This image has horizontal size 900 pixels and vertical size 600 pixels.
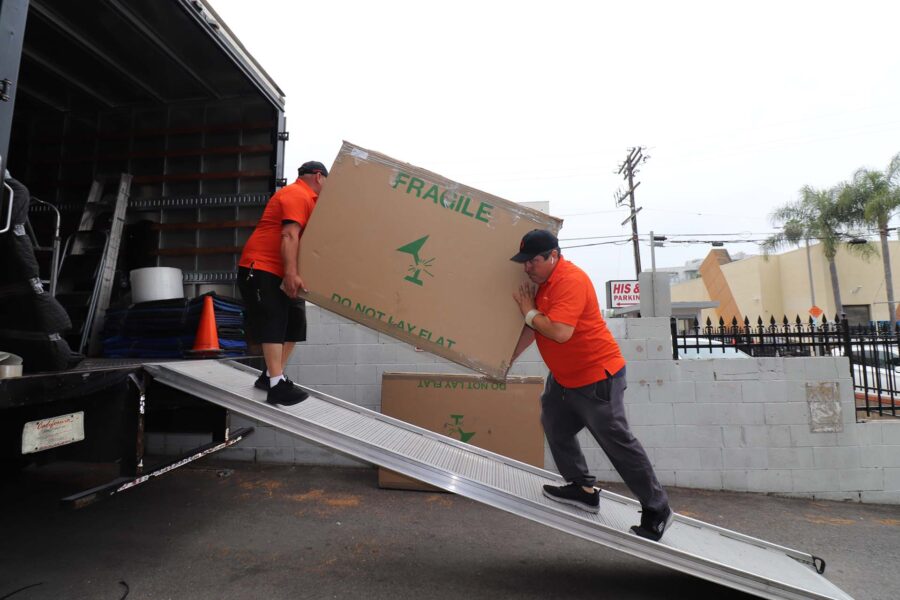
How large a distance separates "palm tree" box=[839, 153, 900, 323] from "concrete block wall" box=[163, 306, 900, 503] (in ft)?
72.6

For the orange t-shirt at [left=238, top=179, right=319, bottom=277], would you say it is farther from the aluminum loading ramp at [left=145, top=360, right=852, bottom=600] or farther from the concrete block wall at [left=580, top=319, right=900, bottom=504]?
the concrete block wall at [left=580, top=319, right=900, bottom=504]

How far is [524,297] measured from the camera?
2.45 m

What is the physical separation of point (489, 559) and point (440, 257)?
1909 mm

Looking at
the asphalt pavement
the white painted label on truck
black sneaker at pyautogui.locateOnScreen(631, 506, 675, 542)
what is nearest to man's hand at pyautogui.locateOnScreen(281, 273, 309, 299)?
the white painted label on truck

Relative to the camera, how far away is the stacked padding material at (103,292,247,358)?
368cm

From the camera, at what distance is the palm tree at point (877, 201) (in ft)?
68.9

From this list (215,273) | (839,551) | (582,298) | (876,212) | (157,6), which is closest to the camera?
(582,298)

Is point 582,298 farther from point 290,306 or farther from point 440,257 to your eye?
point 290,306

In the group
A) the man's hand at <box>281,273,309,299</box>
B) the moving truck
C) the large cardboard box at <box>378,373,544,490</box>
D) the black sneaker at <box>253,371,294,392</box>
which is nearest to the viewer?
the man's hand at <box>281,273,309,299</box>

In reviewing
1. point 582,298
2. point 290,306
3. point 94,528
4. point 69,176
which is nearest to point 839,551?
point 582,298

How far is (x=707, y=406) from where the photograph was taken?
4.35 m

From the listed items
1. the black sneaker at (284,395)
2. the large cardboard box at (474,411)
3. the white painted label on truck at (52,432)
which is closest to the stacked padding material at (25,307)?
the white painted label on truck at (52,432)

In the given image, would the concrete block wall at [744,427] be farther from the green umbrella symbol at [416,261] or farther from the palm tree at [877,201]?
the palm tree at [877,201]

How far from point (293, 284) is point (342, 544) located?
1769mm
